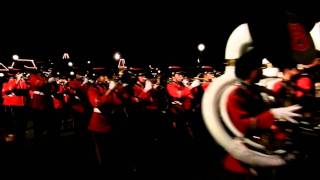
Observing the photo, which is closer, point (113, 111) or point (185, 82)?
point (113, 111)

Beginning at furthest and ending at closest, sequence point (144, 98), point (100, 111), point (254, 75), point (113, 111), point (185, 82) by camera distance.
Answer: point (185, 82) < point (144, 98) < point (113, 111) < point (100, 111) < point (254, 75)

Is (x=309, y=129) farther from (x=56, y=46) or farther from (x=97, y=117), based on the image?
(x=56, y=46)

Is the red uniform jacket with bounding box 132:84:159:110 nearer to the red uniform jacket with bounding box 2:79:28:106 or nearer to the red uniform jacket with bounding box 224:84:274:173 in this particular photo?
the red uniform jacket with bounding box 2:79:28:106

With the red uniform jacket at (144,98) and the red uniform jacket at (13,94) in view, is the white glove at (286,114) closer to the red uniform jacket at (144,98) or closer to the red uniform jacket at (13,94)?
the red uniform jacket at (144,98)

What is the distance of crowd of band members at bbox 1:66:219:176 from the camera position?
8.07 m

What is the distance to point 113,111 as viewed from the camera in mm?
8172

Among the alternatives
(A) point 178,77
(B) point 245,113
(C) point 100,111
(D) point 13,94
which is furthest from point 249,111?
(D) point 13,94

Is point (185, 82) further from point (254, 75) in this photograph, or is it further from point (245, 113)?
point (245, 113)

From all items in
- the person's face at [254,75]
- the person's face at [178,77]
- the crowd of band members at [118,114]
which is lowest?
the crowd of band members at [118,114]

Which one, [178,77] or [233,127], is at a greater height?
[233,127]

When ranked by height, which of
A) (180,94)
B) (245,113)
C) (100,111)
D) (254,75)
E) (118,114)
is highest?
(254,75)

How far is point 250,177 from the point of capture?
13.4 feet

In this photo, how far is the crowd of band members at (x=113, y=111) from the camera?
807 centimetres

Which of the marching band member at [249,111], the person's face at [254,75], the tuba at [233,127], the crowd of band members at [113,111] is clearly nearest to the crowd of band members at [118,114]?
the crowd of band members at [113,111]
